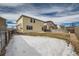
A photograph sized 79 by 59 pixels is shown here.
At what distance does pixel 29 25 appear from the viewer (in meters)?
1.84

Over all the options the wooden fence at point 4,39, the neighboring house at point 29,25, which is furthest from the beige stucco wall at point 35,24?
the wooden fence at point 4,39

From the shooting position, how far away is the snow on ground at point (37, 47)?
1.82m

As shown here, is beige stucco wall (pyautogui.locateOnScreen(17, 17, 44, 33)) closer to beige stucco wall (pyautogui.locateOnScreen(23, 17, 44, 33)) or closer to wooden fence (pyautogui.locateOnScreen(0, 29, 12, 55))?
beige stucco wall (pyautogui.locateOnScreen(23, 17, 44, 33))

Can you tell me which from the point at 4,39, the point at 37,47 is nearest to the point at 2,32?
the point at 4,39

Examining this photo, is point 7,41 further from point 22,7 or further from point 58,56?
point 58,56

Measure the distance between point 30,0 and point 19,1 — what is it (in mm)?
127

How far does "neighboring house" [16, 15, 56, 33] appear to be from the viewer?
182 cm

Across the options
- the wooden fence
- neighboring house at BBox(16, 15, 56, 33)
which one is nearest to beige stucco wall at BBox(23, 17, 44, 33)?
neighboring house at BBox(16, 15, 56, 33)

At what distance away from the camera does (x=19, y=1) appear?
71.1 inches

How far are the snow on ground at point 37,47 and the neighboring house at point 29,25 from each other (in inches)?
3.7

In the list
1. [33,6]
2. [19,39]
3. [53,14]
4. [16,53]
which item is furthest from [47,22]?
[16,53]

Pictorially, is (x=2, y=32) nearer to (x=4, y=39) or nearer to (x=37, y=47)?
(x=4, y=39)

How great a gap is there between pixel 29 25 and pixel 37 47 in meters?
0.27

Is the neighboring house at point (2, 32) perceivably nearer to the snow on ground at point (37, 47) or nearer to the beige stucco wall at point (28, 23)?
the snow on ground at point (37, 47)
